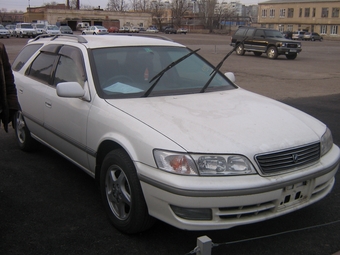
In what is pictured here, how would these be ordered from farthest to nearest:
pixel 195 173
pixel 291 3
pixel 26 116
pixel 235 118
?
pixel 291 3
pixel 26 116
pixel 235 118
pixel 195 173

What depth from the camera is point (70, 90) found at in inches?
154

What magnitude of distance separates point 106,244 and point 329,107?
7576 millimetres

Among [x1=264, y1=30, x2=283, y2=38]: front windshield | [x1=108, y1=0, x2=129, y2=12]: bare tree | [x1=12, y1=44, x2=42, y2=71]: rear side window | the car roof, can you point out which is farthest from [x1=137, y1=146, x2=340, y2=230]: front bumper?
[x1=108, y1=0, x2=129, y2=12]: bare tree

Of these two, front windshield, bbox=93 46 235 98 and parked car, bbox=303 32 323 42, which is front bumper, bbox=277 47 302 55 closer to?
front windshield, bbox=93 46 235 98

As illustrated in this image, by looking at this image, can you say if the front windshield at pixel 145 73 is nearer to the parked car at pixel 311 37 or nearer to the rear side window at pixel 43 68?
the rear side window at pixel 43 68

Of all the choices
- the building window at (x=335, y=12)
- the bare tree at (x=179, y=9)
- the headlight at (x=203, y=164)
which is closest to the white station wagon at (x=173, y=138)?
the headlight at (x=203, y=164)

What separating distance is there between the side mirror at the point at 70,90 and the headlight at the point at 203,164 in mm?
1292

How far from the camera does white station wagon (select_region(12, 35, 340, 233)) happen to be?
304 cm

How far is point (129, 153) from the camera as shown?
3316mm

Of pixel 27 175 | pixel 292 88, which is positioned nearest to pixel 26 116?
pixel 27 175

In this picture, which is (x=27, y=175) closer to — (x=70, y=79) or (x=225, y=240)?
(x=70, y=79)

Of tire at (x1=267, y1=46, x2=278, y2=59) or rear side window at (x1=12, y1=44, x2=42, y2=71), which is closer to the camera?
rear side window at (x1=12, y1=44, x2=42, y2=71)

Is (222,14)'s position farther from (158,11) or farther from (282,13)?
(158,11)

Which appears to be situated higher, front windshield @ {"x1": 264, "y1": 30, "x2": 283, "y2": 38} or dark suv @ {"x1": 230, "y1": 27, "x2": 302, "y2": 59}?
front windshield @ {"x1": 264, "y1": 30, "x2": 283, "y2": 38}
